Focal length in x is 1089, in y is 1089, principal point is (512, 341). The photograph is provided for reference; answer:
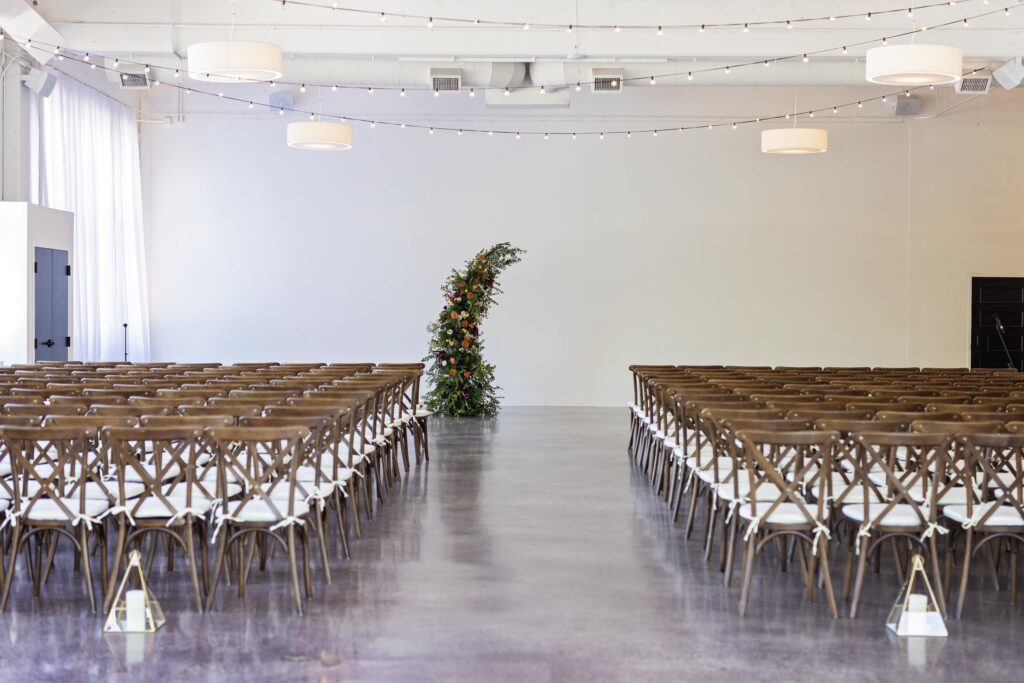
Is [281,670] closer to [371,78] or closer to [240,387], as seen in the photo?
[240,387]

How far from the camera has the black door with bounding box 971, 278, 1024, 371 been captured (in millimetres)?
17422

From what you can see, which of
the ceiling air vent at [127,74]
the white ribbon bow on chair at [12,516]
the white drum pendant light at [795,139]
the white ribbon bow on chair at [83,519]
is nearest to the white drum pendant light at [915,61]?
the white drum pendant light at [795,139]

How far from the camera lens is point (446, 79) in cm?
1416

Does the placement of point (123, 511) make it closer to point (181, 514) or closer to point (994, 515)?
point (181, 514)

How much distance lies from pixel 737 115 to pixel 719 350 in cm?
375

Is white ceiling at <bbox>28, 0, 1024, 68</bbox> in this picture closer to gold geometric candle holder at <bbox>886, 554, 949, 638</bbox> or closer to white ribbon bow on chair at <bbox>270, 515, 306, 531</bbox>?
white ribbon bow on chair at <bbox>270, 515, 306, 531</bbox>

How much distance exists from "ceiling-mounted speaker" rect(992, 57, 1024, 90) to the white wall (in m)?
3.93

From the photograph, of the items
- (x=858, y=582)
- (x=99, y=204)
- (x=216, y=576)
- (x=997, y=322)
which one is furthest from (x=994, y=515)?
(x=99, y=204)

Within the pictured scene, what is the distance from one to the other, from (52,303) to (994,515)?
444 inches

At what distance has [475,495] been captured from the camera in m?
8.48

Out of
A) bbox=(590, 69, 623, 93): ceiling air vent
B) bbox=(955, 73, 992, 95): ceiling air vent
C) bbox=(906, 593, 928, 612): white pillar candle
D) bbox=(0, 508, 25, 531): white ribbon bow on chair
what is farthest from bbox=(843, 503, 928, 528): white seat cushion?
bbox=(955, 73, 992, 95): ceiling air vent

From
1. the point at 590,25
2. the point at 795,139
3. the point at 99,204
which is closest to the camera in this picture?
the point at 590,25

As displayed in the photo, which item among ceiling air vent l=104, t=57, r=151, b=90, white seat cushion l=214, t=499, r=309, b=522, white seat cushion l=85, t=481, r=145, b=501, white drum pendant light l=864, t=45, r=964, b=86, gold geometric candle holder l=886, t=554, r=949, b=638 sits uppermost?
ceiling air vent l=104, t=57, r=151, b=90

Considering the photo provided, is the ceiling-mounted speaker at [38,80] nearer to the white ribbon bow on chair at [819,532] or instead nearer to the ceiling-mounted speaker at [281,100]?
the ceiling-mounted speaker at [281,100]
